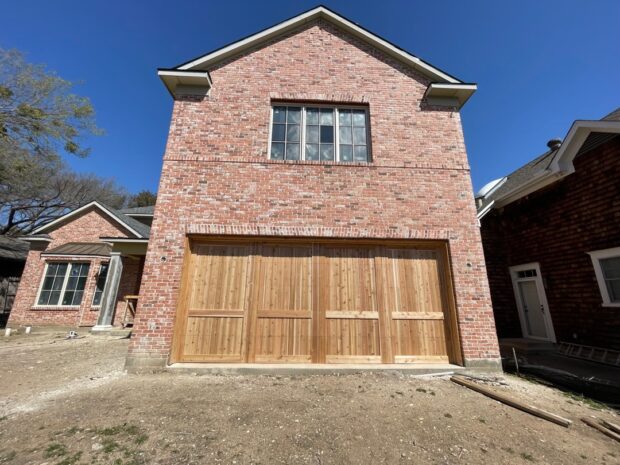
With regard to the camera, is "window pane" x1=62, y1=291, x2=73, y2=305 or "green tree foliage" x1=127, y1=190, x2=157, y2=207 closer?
"window pane" x1=62, y1=291, x2=73, y2=305

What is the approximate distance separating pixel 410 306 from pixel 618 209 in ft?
18.8

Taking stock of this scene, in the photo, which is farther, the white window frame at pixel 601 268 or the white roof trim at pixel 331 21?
the white roof trim at pixel 331 21

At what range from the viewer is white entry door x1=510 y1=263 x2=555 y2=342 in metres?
8.18

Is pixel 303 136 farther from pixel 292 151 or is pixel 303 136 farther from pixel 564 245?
pixel 564 245

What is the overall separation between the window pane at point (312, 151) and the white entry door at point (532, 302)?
304 inches

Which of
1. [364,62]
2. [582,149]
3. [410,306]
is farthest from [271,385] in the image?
[582,149]

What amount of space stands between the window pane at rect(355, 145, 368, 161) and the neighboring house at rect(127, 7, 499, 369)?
0.13ft

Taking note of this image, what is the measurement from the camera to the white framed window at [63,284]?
41.0ft

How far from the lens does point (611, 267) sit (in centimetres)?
674

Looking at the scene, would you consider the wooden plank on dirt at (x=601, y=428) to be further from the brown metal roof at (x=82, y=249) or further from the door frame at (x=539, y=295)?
the brown metal roof at (x=82, y=249)

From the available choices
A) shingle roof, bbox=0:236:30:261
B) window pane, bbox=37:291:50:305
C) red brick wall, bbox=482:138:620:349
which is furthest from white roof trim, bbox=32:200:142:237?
red brick wall, bbox=482:138:620:349

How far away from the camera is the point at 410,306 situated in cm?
596

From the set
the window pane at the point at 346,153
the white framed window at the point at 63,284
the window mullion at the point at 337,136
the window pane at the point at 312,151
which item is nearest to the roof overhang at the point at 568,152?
the window pane at the point at 346,153

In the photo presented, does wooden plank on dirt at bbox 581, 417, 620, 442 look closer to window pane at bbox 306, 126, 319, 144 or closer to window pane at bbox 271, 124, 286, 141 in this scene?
window pane at bbox 306, 126, 319, 144
